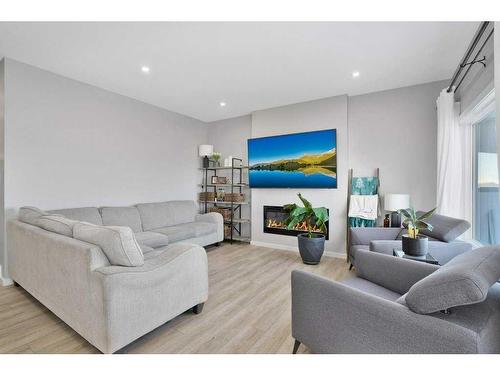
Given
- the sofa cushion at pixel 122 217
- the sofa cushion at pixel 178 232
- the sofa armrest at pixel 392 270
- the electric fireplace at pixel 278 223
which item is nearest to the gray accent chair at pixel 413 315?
the sofa armrest at pixel 392 270

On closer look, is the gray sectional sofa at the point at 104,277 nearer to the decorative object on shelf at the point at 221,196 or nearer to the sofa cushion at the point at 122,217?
the sofa cushion at the point at 122,217

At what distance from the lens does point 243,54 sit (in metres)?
2.60

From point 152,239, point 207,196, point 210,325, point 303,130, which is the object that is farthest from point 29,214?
point 303,130

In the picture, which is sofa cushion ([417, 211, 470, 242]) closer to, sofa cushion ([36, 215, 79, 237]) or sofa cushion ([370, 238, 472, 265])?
sofa cushion ([370, 238, 472, 265])

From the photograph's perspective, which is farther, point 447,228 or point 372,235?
point 372,235

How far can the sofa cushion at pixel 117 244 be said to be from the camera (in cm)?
159

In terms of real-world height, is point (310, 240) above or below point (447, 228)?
below

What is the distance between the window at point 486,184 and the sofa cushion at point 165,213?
4.17 m

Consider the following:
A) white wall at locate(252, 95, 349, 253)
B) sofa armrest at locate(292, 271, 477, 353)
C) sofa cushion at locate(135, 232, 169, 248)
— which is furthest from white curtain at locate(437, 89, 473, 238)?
sofa cushion at locate(135, 232, 169, 248)

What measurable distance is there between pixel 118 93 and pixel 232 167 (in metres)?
2.27

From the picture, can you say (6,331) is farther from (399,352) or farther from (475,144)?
(475,144)

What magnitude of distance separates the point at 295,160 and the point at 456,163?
215 centimetres

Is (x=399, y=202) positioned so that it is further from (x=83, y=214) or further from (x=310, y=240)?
(x=83, y=214)
